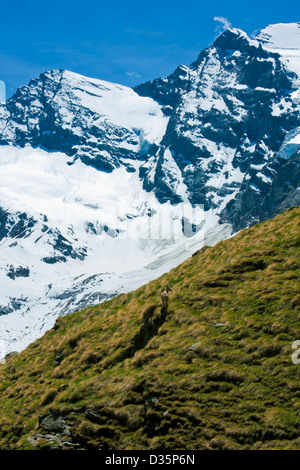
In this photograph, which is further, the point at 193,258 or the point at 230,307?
the point at 193,258

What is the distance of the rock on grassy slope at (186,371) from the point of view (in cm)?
2259

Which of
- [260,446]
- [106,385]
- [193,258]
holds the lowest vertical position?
[260,446]

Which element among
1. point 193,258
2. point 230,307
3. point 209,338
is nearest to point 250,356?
point 209,338

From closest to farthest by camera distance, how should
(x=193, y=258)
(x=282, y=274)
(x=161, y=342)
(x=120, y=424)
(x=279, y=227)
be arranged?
1. (x=120, y=424)
2. (x=161, y=342)
3. (x=282, y=274)
4. (x=279, y=227)
5. (x=193, y=258)

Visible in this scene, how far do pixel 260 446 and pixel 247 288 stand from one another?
11799 mm

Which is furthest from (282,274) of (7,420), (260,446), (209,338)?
(7,420)

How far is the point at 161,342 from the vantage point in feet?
96.3

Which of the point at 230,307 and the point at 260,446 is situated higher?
the point at 230,307

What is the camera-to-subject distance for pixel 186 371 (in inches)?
1008

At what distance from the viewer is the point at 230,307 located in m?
30.1

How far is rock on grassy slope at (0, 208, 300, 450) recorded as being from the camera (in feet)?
74.1
